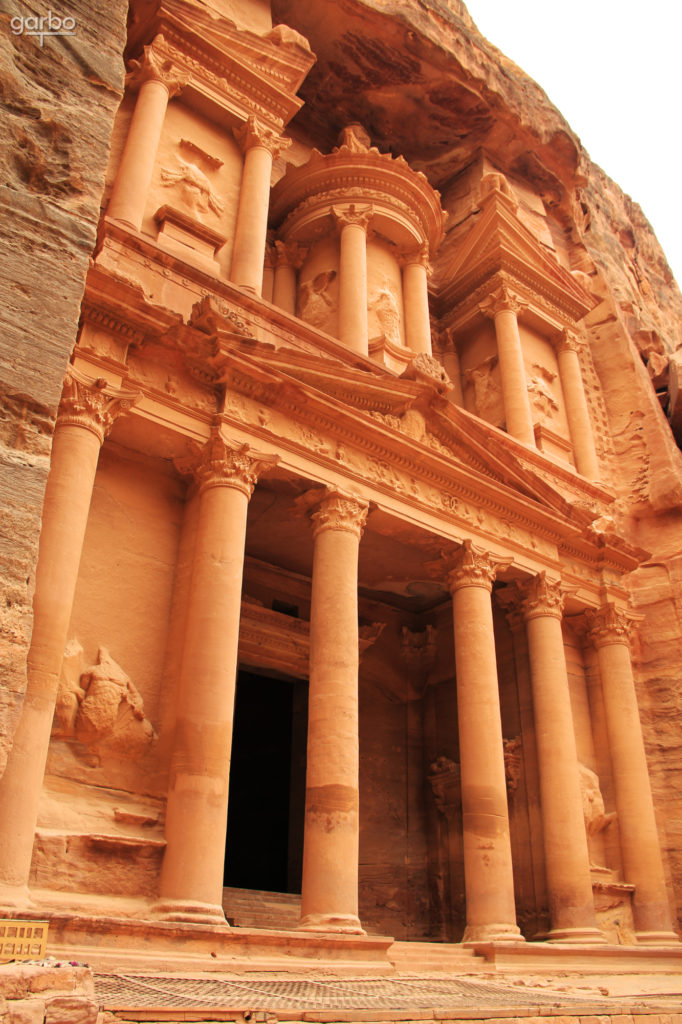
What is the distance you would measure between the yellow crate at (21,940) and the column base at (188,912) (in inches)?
216

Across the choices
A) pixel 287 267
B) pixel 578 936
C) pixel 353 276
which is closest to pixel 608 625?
pixel 578 936

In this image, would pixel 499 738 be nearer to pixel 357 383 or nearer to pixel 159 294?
pixel 357 383

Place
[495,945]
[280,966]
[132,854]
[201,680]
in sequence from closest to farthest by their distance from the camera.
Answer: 1. [280,966]
2. [132,854]
3. [201,680]
4. [495,945]

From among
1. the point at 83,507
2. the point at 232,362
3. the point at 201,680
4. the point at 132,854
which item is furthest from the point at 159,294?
the point at 132,854

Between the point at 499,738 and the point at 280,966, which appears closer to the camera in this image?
the point at 280,966

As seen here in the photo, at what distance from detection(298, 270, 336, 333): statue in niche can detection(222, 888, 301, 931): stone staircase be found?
1050 cm

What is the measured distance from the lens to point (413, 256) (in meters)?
18.8

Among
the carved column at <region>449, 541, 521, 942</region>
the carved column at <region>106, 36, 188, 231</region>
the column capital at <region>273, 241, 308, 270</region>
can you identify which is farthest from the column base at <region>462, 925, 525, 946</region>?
the column capital at <region>273, 241, 308, 270</region>

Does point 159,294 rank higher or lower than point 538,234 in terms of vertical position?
lower

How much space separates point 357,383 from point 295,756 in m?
6.39

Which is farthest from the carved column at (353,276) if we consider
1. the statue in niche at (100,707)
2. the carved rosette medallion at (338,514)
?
the statue in niche at (100,707)

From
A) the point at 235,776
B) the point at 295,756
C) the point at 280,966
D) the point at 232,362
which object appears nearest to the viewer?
the point at 280,966

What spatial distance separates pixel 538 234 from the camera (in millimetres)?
23250

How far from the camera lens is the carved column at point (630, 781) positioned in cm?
1304
